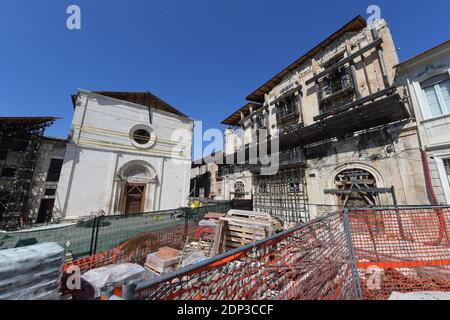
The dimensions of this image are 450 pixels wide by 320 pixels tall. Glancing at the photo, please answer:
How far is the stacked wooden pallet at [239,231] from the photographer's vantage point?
231 inches

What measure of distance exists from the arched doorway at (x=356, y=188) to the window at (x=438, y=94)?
2.93 metres

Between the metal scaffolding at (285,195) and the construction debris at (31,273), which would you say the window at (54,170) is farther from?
the metal scaffolding at (285,195)

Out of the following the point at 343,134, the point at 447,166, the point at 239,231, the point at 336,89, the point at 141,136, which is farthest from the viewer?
the point at 141,136

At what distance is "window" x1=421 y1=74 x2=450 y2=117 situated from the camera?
18.6 ft

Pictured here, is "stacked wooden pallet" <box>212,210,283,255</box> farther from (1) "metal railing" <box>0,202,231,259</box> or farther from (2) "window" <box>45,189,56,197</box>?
(2) "window" <box>45,189,56,197</box>

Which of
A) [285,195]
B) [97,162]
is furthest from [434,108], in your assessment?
[97,162]

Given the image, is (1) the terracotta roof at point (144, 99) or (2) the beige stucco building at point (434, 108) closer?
(2) the beige stucco building at point (434, 108)

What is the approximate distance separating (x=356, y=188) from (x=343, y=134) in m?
2.57

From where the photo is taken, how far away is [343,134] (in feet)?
26.1

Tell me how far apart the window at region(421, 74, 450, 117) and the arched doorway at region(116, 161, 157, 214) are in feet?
56.8

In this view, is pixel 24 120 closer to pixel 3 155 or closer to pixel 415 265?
pixel 3 155

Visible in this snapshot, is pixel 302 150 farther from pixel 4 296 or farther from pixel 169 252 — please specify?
pixel 4 296

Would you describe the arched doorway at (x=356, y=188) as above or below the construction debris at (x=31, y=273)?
above

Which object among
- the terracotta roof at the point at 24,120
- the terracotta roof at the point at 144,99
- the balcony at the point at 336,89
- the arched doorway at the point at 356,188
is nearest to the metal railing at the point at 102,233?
the arched doorway at the point at 356,188
